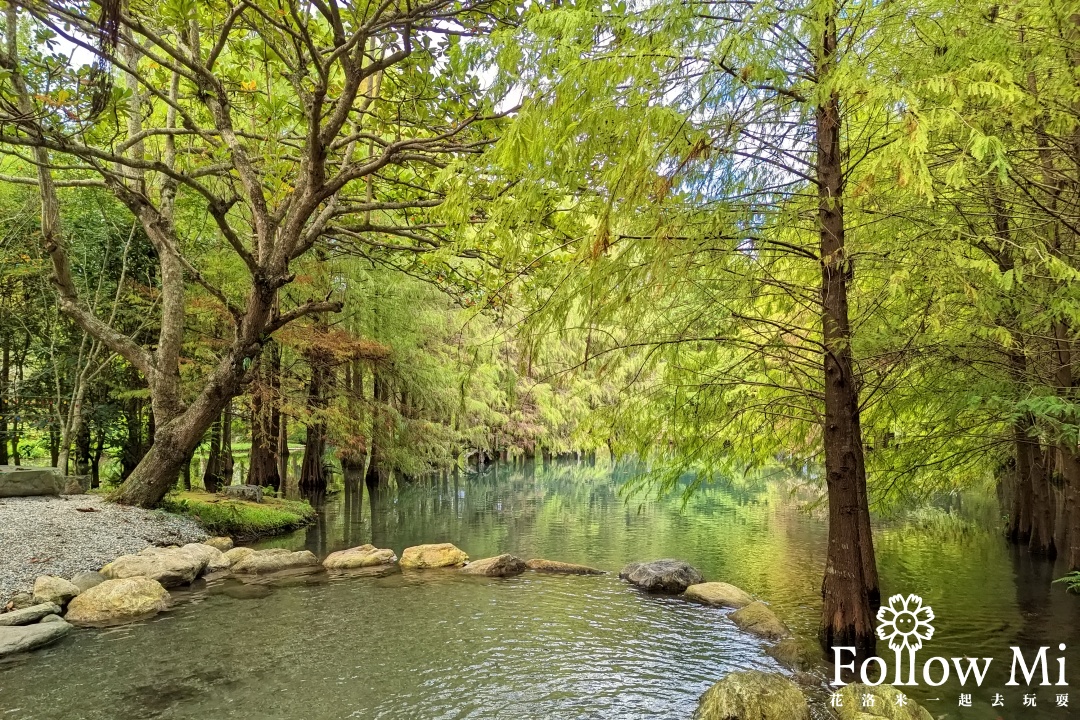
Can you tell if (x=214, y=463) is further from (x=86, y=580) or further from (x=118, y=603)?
(x=118, y=603)

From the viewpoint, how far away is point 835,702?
4.50 meters

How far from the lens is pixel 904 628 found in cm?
630

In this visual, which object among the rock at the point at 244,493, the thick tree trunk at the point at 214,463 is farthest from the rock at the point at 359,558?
the thick tree trunk at the point at 214,463

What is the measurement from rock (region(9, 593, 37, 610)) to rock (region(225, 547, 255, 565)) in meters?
2.60

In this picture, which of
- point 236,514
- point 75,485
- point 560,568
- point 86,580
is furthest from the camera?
point 236,514

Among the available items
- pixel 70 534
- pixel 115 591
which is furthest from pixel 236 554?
pixel 115 591

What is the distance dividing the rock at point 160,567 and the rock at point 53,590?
514mm

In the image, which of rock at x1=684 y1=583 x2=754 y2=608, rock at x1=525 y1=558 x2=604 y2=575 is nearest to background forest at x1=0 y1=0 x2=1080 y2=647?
rock at x1=684 y1=583 x2=754 y2=608

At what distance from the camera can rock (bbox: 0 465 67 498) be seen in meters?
9.28

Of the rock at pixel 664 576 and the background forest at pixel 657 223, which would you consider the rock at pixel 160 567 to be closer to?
the background forest at pixel 657 223

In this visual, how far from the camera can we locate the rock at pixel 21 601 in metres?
6.14

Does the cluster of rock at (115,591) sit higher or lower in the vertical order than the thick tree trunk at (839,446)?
lower

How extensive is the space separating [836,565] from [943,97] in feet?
12.1

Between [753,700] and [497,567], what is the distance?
16.1 feet
